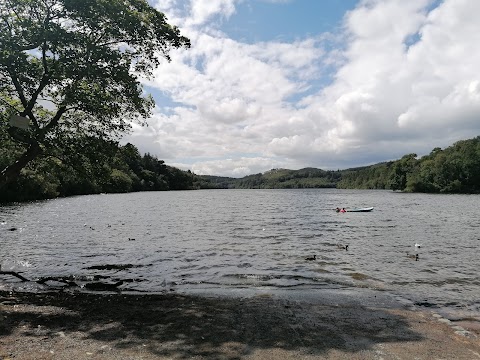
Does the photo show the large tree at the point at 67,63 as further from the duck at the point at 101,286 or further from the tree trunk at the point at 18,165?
the duck at the point at 101,286

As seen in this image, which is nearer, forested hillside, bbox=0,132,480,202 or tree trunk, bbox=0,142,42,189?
tree trunk, bbox=0,142,42,189

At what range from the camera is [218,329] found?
11.2 metres

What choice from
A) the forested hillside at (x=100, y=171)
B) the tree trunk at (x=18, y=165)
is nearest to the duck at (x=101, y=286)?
the forested hillside at (x=100, y=171)

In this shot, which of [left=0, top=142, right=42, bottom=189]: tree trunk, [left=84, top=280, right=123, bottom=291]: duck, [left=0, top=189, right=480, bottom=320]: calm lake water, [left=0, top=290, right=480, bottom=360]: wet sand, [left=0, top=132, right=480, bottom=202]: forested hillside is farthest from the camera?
[left=0, top=189, right=480, bottom=320]: calm lake water

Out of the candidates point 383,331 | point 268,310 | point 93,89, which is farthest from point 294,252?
point 93,89

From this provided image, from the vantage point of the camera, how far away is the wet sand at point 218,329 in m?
9.34

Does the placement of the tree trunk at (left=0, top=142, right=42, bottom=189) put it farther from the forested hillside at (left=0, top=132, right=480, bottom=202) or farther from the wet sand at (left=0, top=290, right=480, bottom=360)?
the wet sand at (left=0, top=290, right=480, bottom=360)

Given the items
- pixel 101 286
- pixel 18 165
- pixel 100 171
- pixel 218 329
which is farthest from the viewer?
pixel 101 286

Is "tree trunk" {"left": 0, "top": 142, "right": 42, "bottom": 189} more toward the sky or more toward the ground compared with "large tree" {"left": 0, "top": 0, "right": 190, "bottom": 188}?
more toward the ground

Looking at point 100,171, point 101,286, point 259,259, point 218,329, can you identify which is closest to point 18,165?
point 100,171

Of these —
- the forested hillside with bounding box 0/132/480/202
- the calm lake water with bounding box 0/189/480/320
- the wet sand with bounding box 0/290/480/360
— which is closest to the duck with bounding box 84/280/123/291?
the calm lake water with bounding box 0/189/480/320

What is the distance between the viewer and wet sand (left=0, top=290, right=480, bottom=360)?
9.34 m

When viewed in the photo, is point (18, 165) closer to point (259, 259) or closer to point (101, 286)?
point (101, 286)

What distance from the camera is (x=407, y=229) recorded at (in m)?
45.9
